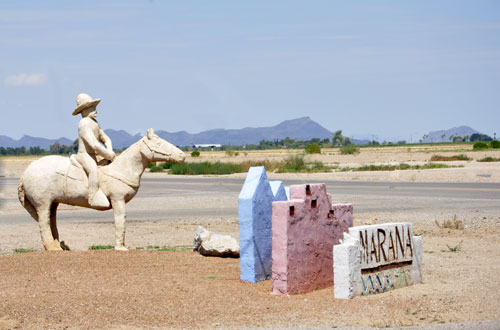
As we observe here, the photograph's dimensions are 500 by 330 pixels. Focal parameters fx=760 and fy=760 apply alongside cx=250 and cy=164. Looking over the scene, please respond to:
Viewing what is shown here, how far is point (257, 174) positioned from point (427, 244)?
5.89 metres

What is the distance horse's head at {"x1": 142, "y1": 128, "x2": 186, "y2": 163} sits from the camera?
1348 centimetres

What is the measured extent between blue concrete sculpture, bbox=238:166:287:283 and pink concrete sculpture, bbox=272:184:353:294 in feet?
2.37

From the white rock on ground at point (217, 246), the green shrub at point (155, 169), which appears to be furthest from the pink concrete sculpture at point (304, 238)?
the green shrub at point (155, 169)

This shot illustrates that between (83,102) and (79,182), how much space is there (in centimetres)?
142

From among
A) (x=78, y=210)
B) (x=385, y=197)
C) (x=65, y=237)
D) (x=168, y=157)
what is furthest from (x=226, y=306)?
(x=385, y=197)

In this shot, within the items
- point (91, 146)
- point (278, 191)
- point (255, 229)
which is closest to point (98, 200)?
point (91, 146)

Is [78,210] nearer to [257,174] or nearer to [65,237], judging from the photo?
[65,237]

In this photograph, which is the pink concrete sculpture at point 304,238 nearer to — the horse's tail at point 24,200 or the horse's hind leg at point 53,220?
the horse's hind leg at point 53,220

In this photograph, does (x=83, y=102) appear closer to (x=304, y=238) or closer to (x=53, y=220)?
(x=53, y=220)

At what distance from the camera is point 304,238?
1045 cm

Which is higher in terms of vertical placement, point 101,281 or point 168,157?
point 168,157

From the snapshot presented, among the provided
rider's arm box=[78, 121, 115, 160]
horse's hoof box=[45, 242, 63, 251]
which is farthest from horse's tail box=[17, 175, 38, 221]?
rider's arm box=[78, 121, 115, 160]

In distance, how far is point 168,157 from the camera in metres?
13.6

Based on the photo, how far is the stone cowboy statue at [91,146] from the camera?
1308cm
